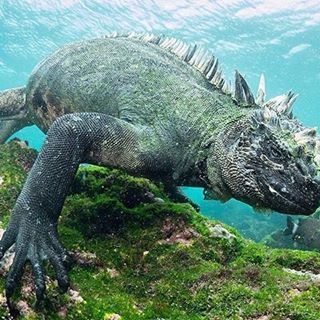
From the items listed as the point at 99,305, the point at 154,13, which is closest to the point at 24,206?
the point at 99,305

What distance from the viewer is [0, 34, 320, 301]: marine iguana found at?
3428 millimetres

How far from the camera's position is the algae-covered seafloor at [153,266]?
118 inches

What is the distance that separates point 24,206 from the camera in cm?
349

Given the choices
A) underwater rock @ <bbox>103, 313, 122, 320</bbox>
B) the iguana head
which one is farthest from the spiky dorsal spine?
underwater rock @ <bbox>103, 313, 122, 320</bbox>

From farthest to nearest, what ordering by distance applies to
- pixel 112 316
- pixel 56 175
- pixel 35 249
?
1. pixel 56 175
2. pixel 35 249
3. pixel 112 316

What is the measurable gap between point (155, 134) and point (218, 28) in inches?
1042

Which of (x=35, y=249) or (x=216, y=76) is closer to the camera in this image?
(x=35, y=249)

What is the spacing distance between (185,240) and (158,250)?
33 centimetres

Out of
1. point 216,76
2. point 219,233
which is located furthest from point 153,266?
point 216,76

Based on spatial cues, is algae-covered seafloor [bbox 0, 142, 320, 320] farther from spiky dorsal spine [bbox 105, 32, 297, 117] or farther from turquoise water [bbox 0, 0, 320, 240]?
turquoise water [bbox 0, 0, 320, 240]

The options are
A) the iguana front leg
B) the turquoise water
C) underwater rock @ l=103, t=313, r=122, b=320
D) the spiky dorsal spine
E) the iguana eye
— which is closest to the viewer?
underwater rock @ l=103, t=313, r=122, b=320

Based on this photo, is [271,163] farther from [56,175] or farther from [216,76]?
[56,175]

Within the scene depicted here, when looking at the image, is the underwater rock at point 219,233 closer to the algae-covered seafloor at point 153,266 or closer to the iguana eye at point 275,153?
the algae-covered seafloor at point 153,266

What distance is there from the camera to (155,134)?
4285 millimetres
